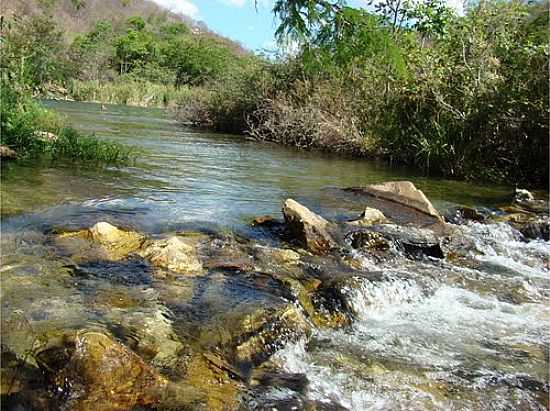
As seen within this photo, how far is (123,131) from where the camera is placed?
18672mm

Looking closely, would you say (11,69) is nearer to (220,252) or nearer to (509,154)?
(220,252)

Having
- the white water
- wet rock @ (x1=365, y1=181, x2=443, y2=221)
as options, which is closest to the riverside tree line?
wet rock @ (x1=365, y1=181, x2=443, y2=221)

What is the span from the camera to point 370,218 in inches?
300

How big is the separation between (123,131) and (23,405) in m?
→ 16.6

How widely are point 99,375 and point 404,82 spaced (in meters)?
13.0

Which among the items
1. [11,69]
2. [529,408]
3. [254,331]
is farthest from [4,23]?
[529,408]

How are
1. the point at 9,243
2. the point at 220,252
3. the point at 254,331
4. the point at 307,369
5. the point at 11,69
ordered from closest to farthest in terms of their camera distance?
the point at 307,369
the point at 254,331
the point at 9,243
the point at 220,252
the point at 11,69

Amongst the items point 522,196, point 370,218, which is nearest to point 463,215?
point 370,218

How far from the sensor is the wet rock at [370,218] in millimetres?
7484

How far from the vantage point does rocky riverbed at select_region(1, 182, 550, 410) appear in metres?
3.14

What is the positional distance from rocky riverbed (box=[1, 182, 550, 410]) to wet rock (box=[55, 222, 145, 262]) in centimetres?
2

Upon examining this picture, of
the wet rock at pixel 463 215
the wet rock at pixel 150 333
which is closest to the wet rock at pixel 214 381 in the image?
the wet rock at pixel 150 333

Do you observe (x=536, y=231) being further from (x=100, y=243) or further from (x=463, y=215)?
(x=100, y=243)

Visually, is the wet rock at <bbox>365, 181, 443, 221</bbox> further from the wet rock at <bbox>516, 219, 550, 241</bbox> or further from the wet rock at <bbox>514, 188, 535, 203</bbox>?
the wet rock at <bbox>514, 188, 535, 203</bbox>
